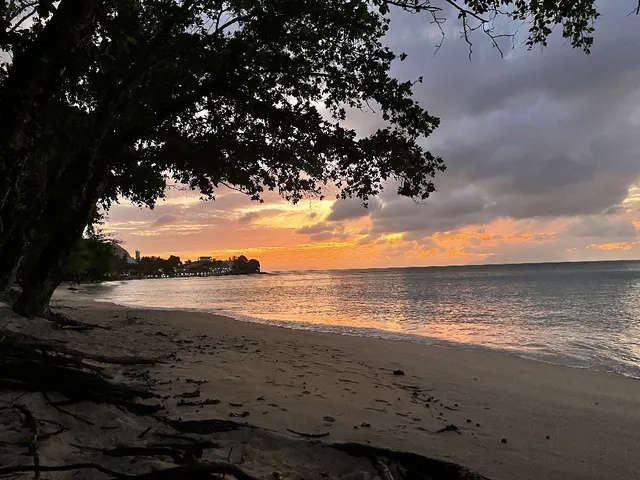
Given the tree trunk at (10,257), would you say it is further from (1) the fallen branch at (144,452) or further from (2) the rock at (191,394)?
(1) the fallen branch at (144,452)

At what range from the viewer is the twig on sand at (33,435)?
285cm

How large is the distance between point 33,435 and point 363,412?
3.39 m

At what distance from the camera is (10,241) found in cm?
916

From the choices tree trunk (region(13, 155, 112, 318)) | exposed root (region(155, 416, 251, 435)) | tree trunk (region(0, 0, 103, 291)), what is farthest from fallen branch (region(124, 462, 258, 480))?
tree trunk (region(13, 155, 112, 318))

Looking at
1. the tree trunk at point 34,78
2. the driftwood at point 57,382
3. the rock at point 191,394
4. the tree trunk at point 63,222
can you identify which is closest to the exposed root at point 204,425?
the driftwood at point 57,382

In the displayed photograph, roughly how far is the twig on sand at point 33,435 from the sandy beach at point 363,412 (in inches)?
3.1

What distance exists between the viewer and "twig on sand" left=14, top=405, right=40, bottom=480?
9.34 feet

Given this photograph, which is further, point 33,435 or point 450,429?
point 450,429

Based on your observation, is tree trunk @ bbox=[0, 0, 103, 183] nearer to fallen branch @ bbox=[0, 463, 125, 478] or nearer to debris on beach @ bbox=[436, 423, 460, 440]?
fallen branch @ bbox=[0, 463, 125, 478]

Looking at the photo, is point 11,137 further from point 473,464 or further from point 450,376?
point 450,376

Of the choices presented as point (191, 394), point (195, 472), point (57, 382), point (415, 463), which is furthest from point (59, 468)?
point (415, 463)

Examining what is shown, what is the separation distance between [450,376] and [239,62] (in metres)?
7.45

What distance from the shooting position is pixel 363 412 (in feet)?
17.1

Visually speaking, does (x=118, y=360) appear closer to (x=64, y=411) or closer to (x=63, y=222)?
(x=64, y=411)
